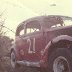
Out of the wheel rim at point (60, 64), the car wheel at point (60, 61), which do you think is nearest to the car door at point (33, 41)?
the car wheel at point (60, 61)

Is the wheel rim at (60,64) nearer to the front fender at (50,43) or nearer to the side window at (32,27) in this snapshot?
the front fender at (50,43)

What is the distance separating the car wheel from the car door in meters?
0.73

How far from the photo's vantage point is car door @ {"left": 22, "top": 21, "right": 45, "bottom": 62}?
8578mm

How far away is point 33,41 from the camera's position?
9.02 m

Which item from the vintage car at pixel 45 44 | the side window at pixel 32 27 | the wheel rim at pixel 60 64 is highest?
the side window at pixel 32 27

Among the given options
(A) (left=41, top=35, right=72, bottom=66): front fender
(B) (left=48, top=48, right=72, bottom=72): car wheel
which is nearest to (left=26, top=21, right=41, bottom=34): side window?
(A) (left=41, top=35, right=72, bottom=66): front fender

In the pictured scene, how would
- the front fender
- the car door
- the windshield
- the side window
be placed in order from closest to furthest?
1. the front fender
2. the car door
3. the windshield
4. the side window

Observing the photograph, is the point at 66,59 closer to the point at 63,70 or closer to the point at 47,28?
the point at 63,70

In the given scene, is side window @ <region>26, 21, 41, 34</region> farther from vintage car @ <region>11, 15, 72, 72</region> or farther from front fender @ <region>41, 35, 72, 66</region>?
front fender @ <region>41, 35, 72, 66</region>

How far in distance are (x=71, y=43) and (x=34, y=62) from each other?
177 centimetres

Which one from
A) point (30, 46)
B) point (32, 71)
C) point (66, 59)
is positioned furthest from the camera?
point (32, 71)

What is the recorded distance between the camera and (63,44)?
7.73 metres

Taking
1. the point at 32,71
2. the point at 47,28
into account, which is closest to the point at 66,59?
the point at 47,28

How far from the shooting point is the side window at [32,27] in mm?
9224
